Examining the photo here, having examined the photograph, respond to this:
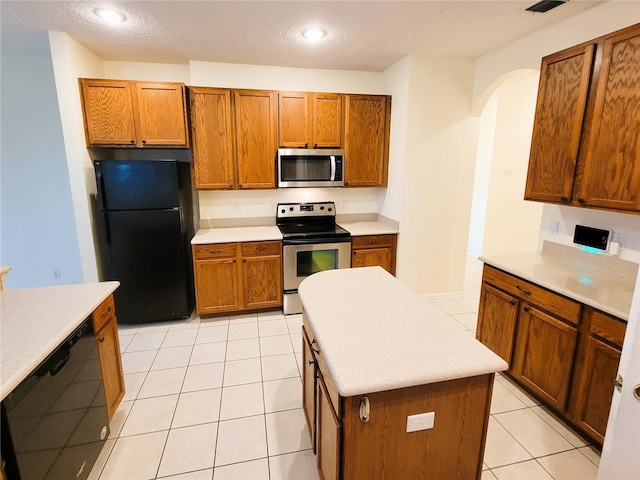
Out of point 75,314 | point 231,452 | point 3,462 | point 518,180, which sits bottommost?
point 231,452

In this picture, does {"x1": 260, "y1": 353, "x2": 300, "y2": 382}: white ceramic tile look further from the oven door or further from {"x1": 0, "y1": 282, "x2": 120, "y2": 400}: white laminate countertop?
{"x1": 0, "y1": 282, "x2": 120, "y2": 400}: white laminate countertop

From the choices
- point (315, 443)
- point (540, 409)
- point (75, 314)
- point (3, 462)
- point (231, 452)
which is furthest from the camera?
point (540, 409)

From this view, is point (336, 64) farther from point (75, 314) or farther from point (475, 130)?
point (75, 314)

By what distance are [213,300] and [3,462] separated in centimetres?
228

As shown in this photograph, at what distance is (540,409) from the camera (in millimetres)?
2186

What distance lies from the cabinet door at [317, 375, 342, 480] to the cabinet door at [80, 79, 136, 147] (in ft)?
9.83

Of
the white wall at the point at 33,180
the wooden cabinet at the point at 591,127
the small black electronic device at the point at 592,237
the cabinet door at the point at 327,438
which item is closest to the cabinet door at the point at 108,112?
the white wall at the point at 33,180

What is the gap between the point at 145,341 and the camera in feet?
9.95

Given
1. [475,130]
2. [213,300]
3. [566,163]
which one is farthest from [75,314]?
[475,130]

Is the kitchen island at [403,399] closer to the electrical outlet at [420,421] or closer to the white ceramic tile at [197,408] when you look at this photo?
the electrical outlet at [420,421]

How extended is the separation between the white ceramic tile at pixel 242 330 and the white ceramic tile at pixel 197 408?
78 centimetres

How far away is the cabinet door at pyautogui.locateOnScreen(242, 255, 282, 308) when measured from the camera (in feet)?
11.2

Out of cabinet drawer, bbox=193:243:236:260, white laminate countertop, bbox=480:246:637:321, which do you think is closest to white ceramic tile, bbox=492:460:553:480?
white laminate countertop, bbox=480:246:637:321

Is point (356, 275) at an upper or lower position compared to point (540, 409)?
upper
